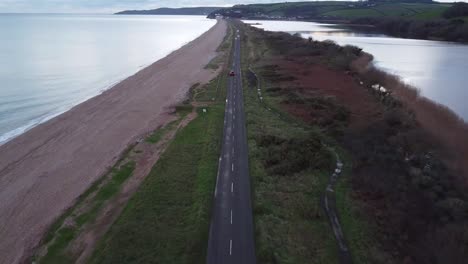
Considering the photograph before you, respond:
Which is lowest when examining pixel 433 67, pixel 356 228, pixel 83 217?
pixel 83 217

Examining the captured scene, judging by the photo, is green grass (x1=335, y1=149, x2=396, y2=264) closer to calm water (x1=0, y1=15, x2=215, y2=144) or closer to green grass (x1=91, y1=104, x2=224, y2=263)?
green grass (x1=91, y1=104, x2=224, y2=263)

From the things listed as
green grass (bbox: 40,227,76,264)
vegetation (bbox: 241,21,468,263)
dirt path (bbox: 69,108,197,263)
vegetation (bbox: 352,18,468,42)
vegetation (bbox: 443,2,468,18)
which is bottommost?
green grass (bbox: 40,227,76,264)

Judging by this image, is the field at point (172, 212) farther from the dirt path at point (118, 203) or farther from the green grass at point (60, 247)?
the green grass at point (60, 247)

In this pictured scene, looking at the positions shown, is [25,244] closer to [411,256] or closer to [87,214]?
[87,214]

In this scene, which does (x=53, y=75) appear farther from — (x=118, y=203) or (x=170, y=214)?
(x=170, y=214)

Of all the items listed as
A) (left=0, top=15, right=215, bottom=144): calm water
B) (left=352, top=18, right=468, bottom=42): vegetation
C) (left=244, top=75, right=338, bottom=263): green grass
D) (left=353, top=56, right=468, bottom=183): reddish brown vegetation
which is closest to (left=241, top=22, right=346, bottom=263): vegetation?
(left=244, top=75, right=338, bottom=263): green grass

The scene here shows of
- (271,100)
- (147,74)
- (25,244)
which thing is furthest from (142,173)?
(147,74)

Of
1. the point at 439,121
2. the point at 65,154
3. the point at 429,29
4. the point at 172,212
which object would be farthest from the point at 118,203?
the point at 429,29
